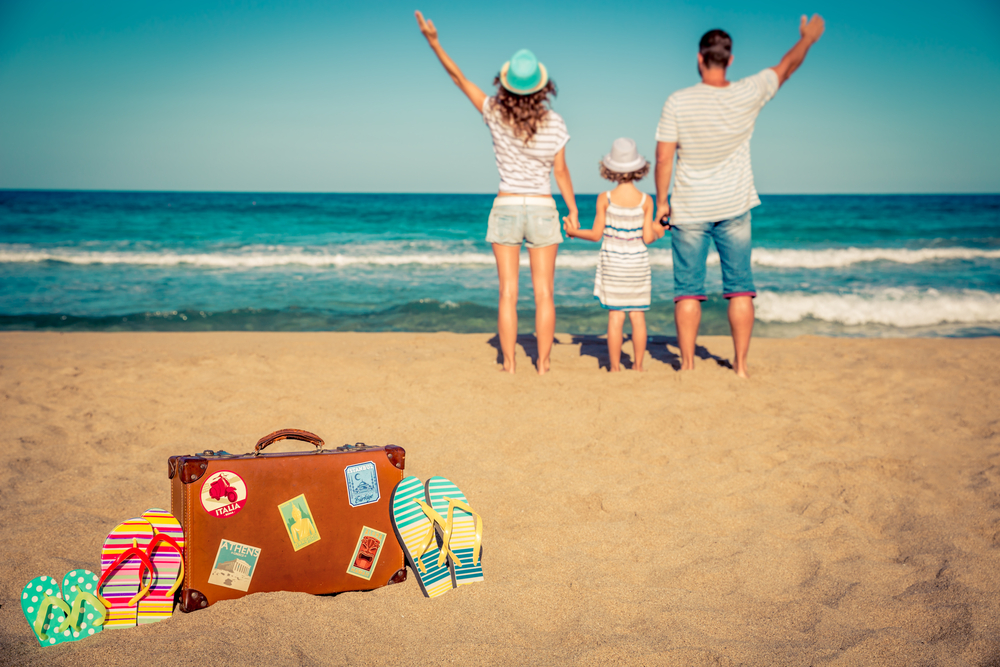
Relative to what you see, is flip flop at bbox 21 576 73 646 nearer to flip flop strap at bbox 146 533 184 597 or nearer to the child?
A: flip flop strap at bbox 146 533 184 597

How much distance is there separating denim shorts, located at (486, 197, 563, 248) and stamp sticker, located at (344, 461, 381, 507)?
2.12 metres

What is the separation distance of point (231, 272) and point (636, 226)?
9385mm

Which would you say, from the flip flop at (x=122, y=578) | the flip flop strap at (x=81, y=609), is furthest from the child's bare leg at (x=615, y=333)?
the flip flop strap at (x=81, y=609)

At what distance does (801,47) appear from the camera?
3.38m

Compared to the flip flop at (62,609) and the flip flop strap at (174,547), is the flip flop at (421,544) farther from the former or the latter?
the flip flop at (62,609)

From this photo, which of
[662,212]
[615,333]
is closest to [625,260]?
[662,212]

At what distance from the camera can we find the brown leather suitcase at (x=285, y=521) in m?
1.79

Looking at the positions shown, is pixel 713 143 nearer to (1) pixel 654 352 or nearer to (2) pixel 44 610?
(1) pixel 654 352

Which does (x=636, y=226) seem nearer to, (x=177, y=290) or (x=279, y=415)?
(x=279, y=415)

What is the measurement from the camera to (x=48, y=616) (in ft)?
5.29

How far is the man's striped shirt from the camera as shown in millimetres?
3492

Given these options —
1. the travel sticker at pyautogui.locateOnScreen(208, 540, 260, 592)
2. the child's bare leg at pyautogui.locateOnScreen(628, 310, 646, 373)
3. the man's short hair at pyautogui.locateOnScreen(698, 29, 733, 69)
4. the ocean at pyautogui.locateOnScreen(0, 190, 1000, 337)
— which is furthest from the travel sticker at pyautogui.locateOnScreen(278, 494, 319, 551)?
the ocean at pyautogui.locateOnScreen(0, 190, 1000, 337)

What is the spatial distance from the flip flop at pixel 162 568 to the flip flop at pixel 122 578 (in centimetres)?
2

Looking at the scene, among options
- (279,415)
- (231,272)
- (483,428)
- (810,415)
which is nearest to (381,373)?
(279,415)
